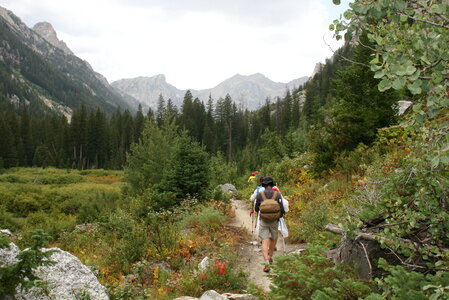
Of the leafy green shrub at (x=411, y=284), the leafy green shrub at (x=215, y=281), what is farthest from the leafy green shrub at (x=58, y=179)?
the leafy green shrub at (x=411, y=284)

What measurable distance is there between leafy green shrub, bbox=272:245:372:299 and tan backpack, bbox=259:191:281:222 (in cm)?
287

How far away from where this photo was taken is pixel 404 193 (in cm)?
421

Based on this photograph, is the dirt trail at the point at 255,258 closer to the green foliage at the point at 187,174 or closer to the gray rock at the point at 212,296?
the gray rock at the point at 212,296

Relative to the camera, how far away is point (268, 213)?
6457 mm

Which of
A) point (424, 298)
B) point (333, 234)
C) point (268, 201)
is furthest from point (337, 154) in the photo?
point (424, 298)

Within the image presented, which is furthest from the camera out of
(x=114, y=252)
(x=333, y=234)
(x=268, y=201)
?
(x=114, y=252)

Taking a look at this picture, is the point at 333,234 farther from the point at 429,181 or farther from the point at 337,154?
the point at 337,154

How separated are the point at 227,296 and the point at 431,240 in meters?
3.47

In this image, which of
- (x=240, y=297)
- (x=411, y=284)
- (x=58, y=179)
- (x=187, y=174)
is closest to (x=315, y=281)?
(x=411, y=284)

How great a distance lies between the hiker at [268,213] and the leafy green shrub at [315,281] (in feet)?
9.53

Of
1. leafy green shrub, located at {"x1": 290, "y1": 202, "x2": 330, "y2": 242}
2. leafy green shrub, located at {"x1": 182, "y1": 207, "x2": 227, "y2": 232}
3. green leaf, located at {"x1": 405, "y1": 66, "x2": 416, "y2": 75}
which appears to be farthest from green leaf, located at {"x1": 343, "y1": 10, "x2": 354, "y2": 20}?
leafy green shrub, located at {"x1": 182, "y1": 207, "x2": 227, "y2": 232}

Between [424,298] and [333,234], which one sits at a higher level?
[424,298]

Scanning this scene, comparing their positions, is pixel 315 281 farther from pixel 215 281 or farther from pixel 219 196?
pixel 219 196

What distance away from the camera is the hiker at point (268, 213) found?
21.1 feet
